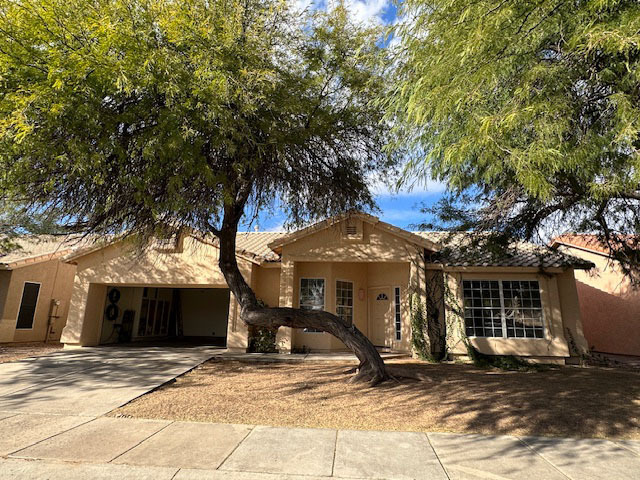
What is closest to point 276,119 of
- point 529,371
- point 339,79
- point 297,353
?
point 339,79

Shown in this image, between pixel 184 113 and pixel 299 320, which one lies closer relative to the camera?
pixel 184 113

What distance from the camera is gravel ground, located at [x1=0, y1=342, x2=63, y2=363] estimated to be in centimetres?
1097

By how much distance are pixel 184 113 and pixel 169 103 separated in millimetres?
282

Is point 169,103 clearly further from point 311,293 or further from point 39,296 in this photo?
point 39,296

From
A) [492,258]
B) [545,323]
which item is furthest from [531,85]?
[545,323]

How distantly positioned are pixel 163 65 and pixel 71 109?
5.17 ft

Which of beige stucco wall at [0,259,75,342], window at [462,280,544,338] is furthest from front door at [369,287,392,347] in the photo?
beige stucco wall at [0,259,75,342]

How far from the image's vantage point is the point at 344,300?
13898 mm

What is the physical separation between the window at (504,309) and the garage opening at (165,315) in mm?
10436

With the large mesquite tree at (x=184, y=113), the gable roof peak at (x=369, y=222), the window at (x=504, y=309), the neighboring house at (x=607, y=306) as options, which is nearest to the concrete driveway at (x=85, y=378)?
the large mesquite tree at (x=184, y=113)

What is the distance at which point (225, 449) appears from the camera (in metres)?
4.46

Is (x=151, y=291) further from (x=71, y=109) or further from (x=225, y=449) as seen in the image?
(x=225, y=449)

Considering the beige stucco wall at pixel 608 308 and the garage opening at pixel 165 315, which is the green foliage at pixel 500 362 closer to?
the beige stucco wall at pixel 608 308

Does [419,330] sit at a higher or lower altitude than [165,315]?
lower
